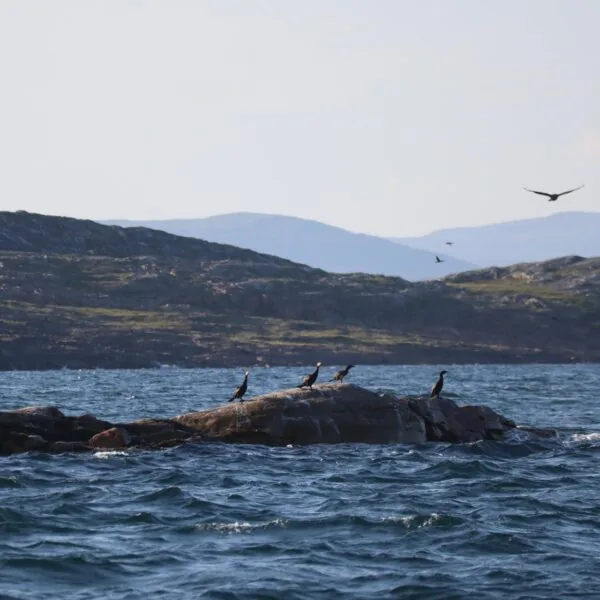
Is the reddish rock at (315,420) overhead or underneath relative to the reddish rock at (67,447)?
overhead

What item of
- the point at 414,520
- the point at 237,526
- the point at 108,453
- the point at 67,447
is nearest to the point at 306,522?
the point at 237,526

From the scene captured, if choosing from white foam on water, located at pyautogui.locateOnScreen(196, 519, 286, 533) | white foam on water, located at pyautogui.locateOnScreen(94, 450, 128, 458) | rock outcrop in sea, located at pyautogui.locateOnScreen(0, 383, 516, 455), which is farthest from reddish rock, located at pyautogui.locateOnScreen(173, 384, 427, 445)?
white foam on water, located at pyautogui.locateOnScreen(196, 519, 286, 533)

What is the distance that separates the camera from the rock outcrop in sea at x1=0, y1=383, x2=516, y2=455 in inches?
1761

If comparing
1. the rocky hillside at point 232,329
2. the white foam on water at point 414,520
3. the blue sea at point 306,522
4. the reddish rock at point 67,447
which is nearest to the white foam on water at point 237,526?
the blue sea at point 306,522

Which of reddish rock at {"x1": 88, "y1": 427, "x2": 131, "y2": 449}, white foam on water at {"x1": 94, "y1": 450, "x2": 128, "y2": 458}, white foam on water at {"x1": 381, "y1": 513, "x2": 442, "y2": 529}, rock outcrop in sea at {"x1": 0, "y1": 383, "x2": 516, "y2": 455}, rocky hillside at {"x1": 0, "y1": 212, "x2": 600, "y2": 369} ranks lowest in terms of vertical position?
white foam on water at {"x1": 381, "y1": 513, "x2": 442, "y2": 529}

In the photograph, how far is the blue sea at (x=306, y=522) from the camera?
26500 millimetres

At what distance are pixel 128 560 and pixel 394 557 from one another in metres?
5.66

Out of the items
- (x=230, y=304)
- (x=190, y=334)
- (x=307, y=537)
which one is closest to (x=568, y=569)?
(x=307, y=537)

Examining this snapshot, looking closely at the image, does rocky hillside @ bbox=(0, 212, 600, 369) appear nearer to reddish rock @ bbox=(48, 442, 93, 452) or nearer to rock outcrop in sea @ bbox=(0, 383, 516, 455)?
rock outcrop in sea @ bbox=(0, 383, 516, 455)

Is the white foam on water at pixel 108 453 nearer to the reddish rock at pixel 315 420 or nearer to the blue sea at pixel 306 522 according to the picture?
the blue sea at pixel 306 522

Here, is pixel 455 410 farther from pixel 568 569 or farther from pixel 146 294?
Result: pixel 146 294

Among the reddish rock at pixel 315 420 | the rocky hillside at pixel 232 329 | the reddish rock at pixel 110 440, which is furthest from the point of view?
the rocky hillside at pixel 232 329

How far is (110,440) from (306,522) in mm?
13435

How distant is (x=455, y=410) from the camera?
1933 inches
